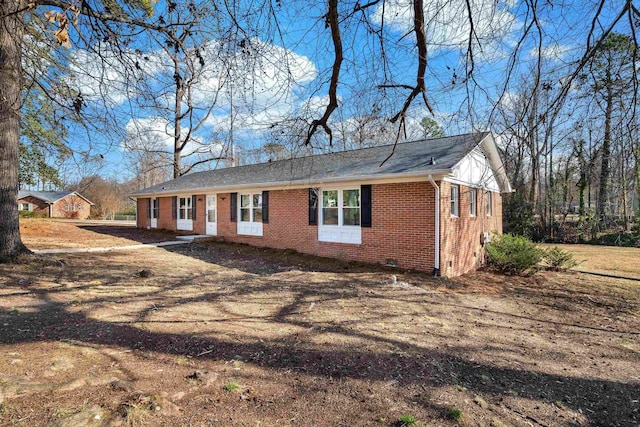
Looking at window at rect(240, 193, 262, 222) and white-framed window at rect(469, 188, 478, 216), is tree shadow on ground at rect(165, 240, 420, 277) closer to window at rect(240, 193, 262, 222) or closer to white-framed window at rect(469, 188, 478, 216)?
window at rect(240, 193, 262, 222)

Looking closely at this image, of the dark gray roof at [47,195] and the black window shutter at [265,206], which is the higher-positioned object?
the dark gray roof at [47,195]

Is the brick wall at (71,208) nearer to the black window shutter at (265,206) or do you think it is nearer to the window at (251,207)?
the window at (251,207)

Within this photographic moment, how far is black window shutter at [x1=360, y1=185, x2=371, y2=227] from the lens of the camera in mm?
10031

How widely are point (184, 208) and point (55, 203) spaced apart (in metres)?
40.2

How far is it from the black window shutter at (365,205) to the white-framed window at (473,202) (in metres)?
3.89

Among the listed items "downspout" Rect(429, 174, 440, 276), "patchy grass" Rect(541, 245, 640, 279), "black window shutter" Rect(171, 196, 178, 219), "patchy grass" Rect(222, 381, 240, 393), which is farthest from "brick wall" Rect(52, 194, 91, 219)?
"patchy grass" Rect(541, 245, 640, 279)

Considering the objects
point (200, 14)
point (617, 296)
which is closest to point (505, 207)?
point (617, 296)

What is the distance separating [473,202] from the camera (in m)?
11.7

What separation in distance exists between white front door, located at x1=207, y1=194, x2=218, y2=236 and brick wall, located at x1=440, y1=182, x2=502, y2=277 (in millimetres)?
10427

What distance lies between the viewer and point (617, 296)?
8086 mm

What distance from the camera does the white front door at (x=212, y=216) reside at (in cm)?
1548

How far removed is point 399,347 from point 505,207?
21.9m

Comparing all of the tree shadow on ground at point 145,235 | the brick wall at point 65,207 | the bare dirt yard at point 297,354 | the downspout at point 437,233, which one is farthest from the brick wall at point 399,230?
the brick wall at point 65,207

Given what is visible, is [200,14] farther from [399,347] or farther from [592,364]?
[592,364]
